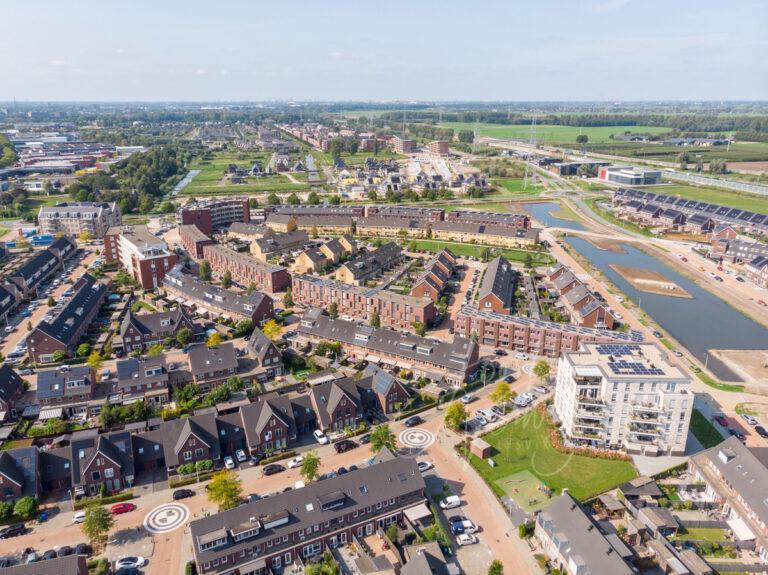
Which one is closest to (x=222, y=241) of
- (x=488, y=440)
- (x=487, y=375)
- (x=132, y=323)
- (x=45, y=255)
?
(x=45, y=255)

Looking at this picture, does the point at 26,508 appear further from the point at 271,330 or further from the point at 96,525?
the point at 271,330

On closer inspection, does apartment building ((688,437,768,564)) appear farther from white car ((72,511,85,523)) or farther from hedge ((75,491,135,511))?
white car ((72,511,85,523))

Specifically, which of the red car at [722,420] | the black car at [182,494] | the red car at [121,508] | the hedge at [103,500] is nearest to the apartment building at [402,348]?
the red car at [722,420]

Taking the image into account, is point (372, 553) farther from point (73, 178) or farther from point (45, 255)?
point (73, 178)

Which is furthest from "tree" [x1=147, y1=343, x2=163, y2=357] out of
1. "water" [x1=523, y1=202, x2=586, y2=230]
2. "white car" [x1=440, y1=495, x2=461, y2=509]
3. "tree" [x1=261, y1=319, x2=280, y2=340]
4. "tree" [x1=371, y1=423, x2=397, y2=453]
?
"water" [x1=523, y1=202, x2=586, y2=230]

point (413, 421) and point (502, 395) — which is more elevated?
point (502, 395)

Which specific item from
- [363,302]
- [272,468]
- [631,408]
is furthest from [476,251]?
[272,468]

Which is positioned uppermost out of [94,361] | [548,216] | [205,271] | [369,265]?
[548,216]
